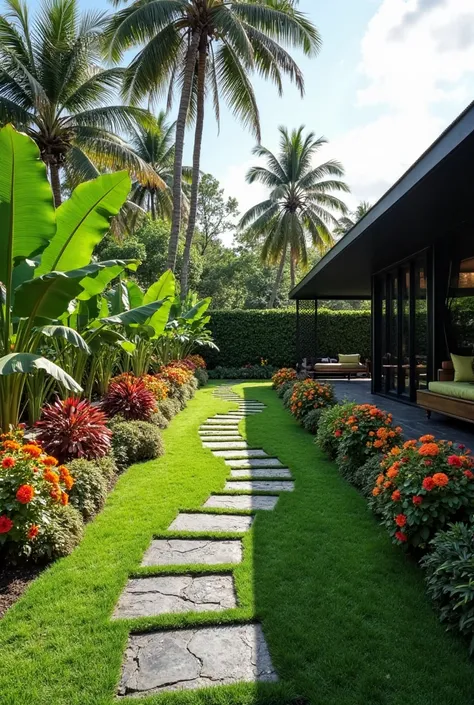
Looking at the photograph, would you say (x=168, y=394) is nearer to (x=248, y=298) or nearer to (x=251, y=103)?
(x=251, y=103)

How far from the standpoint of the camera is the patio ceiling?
3.51 meters

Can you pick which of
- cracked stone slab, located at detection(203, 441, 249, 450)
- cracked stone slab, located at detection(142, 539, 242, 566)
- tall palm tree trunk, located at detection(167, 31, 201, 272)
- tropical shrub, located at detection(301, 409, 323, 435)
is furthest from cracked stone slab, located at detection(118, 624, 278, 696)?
tall palm tree trunk, located at detection(167, 31, 201, 272)

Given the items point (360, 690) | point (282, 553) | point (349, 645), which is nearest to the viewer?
point (360, 690)

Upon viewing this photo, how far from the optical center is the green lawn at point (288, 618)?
193 cm

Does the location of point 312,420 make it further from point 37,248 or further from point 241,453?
point 37,248

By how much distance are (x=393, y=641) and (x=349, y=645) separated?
0.23 meters

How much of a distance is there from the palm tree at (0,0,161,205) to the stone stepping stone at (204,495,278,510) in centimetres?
1113

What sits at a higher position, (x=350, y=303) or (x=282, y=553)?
(x=350, y=303)

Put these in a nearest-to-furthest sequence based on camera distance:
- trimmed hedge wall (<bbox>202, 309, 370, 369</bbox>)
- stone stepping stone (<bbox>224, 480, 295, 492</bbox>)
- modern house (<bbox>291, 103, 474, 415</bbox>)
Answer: modern house (<bbox>291, 103, 474, 415</bbox>) → stone stepping stone (<bbox>224, 480, 295, 492</bbox>) → trimmed hedge wall (<bbox>202, 309, 370, 369</bbox>)

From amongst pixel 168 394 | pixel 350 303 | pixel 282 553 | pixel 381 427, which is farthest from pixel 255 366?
pixel 350 303

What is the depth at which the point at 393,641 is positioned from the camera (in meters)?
2.26

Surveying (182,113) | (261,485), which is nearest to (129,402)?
(261,485)

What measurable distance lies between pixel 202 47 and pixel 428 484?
13.8 metres

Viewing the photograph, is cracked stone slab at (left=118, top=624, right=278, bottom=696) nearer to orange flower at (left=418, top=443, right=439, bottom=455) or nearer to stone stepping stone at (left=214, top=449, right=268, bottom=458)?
orange flower at (left=418, top=443, right=439, bottom=455)
